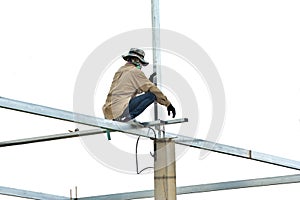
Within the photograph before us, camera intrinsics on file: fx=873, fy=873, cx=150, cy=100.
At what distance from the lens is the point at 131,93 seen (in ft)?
37.6

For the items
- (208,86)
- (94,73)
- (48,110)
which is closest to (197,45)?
(208,86)

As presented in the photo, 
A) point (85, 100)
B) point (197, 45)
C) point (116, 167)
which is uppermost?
point (197, 45)

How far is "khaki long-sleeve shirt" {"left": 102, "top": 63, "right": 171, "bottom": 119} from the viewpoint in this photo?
11273mm

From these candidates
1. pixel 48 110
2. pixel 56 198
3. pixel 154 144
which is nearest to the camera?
pixel 48 110

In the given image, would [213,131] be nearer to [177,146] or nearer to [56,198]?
[177,146]

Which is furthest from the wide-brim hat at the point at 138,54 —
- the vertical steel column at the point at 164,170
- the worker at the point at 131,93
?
the vertical steel column at the point at 164,170

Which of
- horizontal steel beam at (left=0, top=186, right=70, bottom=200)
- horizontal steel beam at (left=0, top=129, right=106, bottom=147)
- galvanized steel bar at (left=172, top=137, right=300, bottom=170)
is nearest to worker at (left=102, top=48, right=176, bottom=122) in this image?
galvanized steel bar at (left=172, top=137, right=300, bottom=170)

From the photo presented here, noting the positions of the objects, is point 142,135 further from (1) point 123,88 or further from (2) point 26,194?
(2) point 26,194

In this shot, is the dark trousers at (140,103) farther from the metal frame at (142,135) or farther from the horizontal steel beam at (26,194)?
the horizontal steel beam at (26,194)

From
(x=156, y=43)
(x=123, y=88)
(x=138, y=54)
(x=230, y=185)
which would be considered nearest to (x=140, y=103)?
(x=123, y=88)

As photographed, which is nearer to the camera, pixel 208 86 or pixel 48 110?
pixel 48 110

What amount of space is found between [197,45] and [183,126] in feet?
3.76

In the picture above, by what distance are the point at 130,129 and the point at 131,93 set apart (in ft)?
2.84

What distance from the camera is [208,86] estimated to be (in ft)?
37.8
